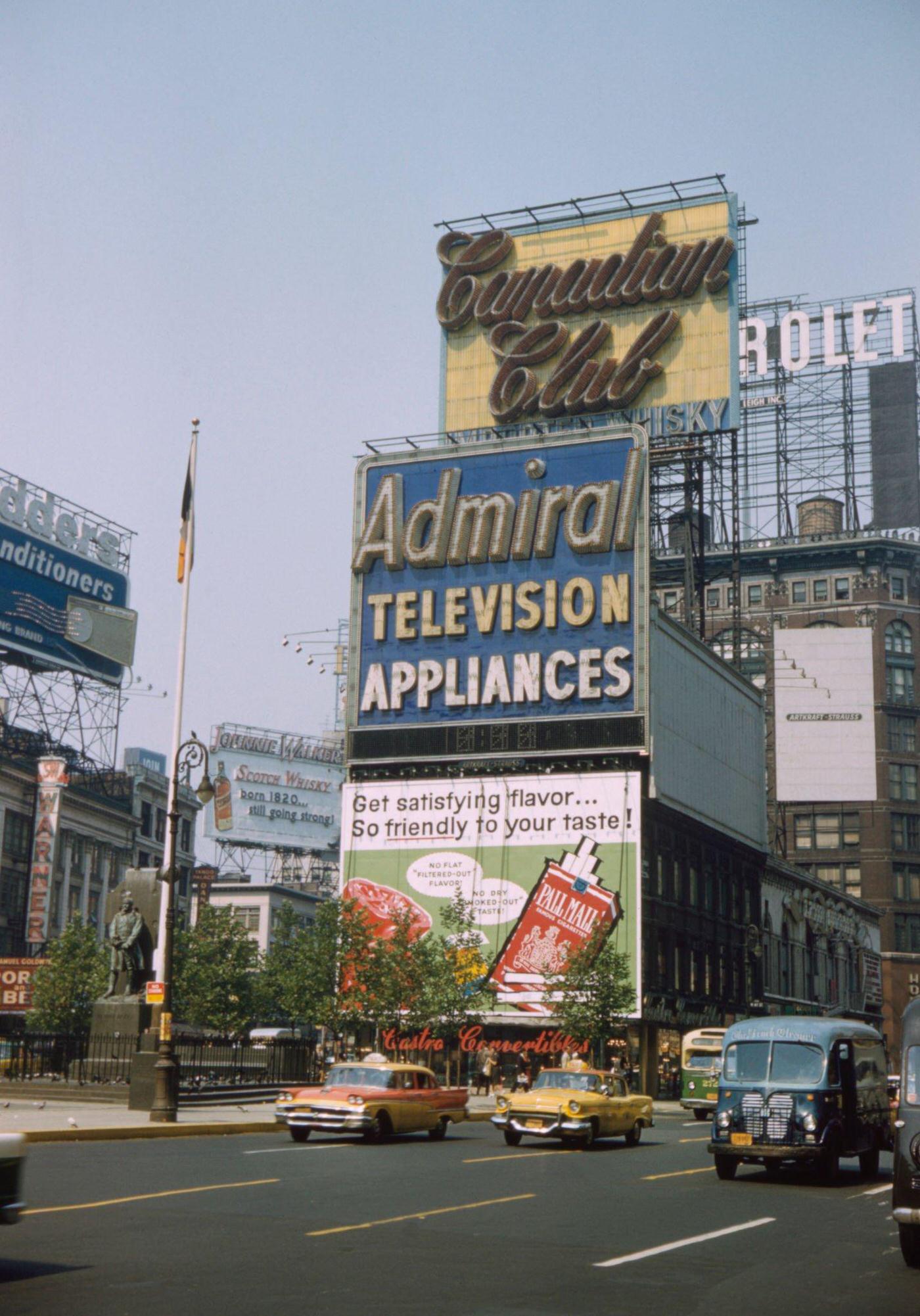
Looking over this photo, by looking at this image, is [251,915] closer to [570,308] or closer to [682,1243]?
[570,308]

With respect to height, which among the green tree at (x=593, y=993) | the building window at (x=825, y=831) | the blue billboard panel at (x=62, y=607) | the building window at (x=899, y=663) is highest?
the building window at (x=899, y=663)

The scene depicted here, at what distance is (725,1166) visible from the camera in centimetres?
2425

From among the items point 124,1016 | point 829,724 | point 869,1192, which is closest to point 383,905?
point 124,1016

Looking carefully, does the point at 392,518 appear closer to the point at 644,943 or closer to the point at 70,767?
the point at 644,943

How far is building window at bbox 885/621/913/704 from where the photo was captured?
136 metres

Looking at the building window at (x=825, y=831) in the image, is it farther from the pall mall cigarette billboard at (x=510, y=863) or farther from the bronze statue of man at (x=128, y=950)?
the bronze statue of man at (x=128, y=950)

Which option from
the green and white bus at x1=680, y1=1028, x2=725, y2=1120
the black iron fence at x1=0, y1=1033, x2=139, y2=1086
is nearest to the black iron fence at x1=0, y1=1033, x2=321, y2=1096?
the black iron fence at x1=0, y1=1033, x2=139, y2=1086

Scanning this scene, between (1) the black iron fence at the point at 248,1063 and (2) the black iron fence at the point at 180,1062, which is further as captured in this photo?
(1) the black iron fence at the point at 248,1063

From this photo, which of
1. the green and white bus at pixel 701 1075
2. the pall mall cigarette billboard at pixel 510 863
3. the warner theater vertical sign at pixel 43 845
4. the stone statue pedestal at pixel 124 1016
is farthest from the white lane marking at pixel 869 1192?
the warner theater vertical sign at pixel 43 845

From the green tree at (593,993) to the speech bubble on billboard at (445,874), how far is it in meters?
8.83

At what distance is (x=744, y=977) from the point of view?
8969cm

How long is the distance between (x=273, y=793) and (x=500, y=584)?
245ft

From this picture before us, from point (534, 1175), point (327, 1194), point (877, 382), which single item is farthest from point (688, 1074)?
point (877, 382)

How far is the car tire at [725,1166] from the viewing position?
24.2 meters
